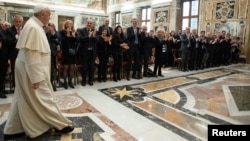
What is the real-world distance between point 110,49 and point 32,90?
13.4 ft

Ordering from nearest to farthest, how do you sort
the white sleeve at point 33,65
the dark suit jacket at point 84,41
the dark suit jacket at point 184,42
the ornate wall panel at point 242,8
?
the white sleeve at point 33,65 → the dark suit jacket at point 84,41 → the dark suit jacket at point 184,42 → the ornate wall panel at point 242,8

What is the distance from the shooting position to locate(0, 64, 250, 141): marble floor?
3318mm

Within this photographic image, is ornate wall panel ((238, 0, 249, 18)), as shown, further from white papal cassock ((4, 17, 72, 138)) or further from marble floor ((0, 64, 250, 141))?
white papal cassock ((4, 17, 72, 138))

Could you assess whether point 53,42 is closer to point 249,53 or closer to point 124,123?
point 124,123

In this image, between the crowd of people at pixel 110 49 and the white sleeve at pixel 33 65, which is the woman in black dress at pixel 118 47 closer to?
the crowd of people at pixel 110 49

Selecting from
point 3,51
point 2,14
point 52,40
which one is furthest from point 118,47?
point 2,14

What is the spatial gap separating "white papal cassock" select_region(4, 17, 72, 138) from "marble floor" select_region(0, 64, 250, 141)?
0.24 m

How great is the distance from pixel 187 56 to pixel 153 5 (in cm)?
784

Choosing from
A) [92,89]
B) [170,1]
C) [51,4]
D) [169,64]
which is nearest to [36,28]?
[92,89]

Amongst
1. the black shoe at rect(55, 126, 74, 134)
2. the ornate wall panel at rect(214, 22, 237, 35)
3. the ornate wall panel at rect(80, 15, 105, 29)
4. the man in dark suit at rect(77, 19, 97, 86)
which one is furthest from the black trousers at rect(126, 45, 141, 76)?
the ornate wall panel at rect(80, 15, 105, 29)

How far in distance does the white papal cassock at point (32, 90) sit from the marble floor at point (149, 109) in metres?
0.24

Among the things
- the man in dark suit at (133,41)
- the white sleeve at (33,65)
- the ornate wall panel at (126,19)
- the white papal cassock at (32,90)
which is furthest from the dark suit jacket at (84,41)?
the ornate wall panel at (126,19)

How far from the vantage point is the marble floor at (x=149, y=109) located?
332cm

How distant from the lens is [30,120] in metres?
2.92
